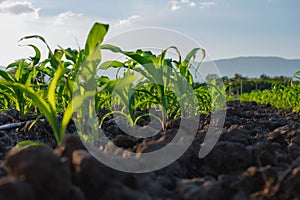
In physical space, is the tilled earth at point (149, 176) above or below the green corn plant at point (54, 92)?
below

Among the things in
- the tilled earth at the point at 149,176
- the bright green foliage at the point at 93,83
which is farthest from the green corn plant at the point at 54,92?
the tilled earth at the point at 149,176

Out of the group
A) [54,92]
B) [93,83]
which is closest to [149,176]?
[54,92]

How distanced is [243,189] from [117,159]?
39 cm

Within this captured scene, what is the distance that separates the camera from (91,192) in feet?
3.35

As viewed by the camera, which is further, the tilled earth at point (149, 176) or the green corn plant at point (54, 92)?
the green corn plant at point (54, 92)

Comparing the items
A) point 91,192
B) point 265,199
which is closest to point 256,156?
point 265,199

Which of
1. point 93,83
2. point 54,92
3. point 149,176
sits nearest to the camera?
point 149,176

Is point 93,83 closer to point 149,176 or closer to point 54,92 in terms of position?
point 54,92

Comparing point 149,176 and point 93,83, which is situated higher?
point 93,83

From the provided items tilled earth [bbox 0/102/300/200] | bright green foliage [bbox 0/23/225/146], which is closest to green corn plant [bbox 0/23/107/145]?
bright green foliage [bbox 0/23/225/146]

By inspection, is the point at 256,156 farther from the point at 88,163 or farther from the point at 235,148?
the point at 88,163

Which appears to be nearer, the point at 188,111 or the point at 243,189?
the point at 243,189

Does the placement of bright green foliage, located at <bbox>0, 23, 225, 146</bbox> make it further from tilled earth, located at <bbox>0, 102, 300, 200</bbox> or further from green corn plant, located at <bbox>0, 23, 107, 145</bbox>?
tilled earth, located at <bbox>0, 102, 300, 200</bbox>

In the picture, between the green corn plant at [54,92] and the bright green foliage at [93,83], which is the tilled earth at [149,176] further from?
the bright green foliage at [93,83]
